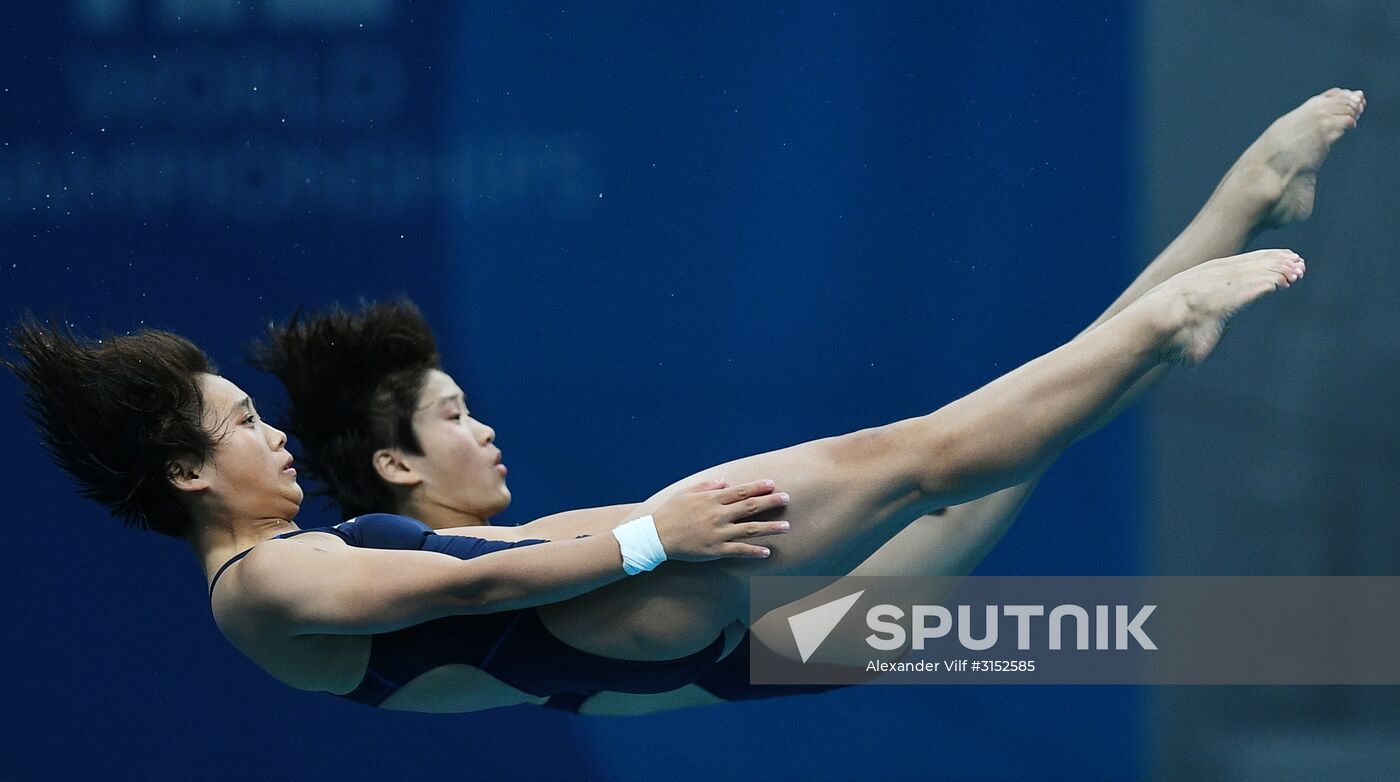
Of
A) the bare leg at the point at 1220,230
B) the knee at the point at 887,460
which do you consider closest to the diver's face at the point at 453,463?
the bare leg at the point at 1220,230

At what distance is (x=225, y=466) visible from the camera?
98.1 inches

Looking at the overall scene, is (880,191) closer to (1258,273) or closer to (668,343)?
(668,343)

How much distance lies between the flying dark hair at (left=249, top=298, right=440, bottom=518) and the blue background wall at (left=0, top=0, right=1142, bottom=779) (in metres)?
1.39

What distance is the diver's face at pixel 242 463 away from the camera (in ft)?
8.18

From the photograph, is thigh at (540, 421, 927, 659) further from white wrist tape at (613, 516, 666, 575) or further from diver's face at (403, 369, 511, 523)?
diver's face at (403, 369, 511, 523)

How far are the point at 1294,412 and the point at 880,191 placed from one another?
4.32 ft

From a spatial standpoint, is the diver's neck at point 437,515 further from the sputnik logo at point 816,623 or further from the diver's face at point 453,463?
the sputnik logo at point 816,623

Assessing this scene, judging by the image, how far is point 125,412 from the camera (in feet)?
8.10

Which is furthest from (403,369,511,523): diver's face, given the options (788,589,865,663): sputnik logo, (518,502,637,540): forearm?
(788,589,865,663): sputnik logo

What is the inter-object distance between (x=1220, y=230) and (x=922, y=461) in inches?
33.1

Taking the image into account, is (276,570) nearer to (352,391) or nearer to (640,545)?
(640,545)

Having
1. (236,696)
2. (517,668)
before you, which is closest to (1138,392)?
(517,668)

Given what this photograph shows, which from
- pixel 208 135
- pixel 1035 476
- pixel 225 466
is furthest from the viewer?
pixel 208 135

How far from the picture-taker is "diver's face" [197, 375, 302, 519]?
2.49 m
